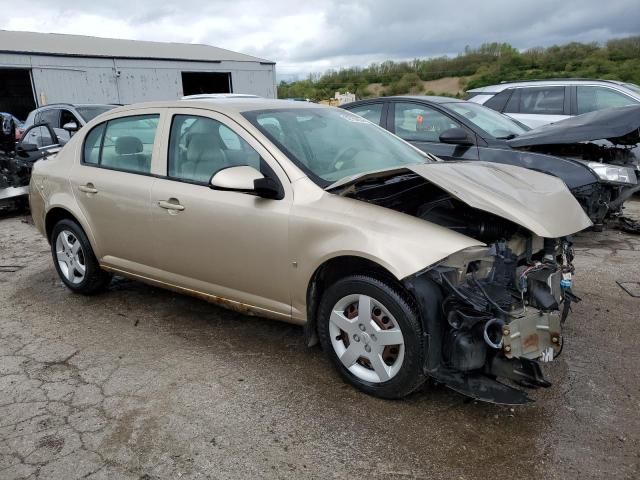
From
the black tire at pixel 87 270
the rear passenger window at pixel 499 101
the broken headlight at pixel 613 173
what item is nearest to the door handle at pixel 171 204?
the black tire at pixel 87 270

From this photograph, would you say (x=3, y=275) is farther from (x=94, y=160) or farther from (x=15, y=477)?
(x=15, y=477)

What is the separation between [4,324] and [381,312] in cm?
324

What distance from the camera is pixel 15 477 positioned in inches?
101

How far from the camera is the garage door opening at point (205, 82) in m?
27.8

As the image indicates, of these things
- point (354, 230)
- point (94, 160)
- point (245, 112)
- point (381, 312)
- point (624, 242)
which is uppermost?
point (245, 112)

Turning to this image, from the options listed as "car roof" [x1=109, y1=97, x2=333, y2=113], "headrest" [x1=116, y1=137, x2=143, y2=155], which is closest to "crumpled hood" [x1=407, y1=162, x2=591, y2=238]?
"car roof" [x1=109, y1=97, x2=333, y2=113]

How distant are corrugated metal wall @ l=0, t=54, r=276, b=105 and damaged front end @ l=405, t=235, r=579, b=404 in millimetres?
22052

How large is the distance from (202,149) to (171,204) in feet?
1.45

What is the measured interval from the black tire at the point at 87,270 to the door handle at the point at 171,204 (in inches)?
47.3

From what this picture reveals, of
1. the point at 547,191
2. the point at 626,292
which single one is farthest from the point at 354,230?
the point at 626,292

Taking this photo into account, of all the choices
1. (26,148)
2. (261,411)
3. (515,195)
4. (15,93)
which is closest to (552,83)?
(515,195)

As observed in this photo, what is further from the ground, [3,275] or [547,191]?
[547,191]

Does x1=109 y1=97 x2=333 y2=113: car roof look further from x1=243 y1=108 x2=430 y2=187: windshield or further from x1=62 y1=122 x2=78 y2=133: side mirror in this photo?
x1=62 y1=122 x2=78 y2=133: side mirror

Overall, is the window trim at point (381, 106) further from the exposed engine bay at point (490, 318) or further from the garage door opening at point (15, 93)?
the garage door opening at point (15, 93)
